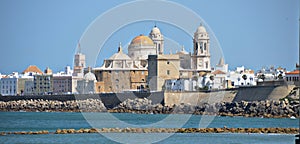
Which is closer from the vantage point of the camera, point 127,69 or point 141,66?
point 127,69

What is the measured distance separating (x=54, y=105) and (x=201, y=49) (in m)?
16.6

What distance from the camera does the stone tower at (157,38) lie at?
102750 millimetres

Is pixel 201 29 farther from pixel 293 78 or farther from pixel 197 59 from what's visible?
pixel 293 78

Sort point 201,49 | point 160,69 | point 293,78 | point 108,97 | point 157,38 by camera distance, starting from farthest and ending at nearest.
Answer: point 157,38, point 201,49, point 160,69, point 108,97, point 293,78

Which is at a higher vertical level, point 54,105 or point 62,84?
point 62,84

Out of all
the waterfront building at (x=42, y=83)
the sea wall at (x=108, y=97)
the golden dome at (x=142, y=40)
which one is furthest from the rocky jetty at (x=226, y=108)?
the waterfront building at (x=42, y=83)

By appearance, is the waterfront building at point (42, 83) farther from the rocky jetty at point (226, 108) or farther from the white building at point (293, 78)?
the white building at point (293, 78)

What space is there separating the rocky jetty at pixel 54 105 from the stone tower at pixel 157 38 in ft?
51.3

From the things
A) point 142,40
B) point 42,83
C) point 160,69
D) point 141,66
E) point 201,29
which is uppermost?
point 201,29

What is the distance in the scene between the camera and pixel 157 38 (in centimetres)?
10375

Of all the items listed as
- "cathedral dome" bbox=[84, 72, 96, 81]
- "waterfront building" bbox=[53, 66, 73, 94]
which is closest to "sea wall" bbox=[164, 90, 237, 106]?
"cathedral dome" bbox=[84, 72, 96, 81]

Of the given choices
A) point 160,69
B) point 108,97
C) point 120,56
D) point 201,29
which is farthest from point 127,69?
point 108,97

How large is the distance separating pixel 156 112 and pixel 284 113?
50.1 ft

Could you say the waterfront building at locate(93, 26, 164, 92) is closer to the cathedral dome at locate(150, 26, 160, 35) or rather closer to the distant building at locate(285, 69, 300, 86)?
the cathedral dome at locate(150, 26, 160, 35)
